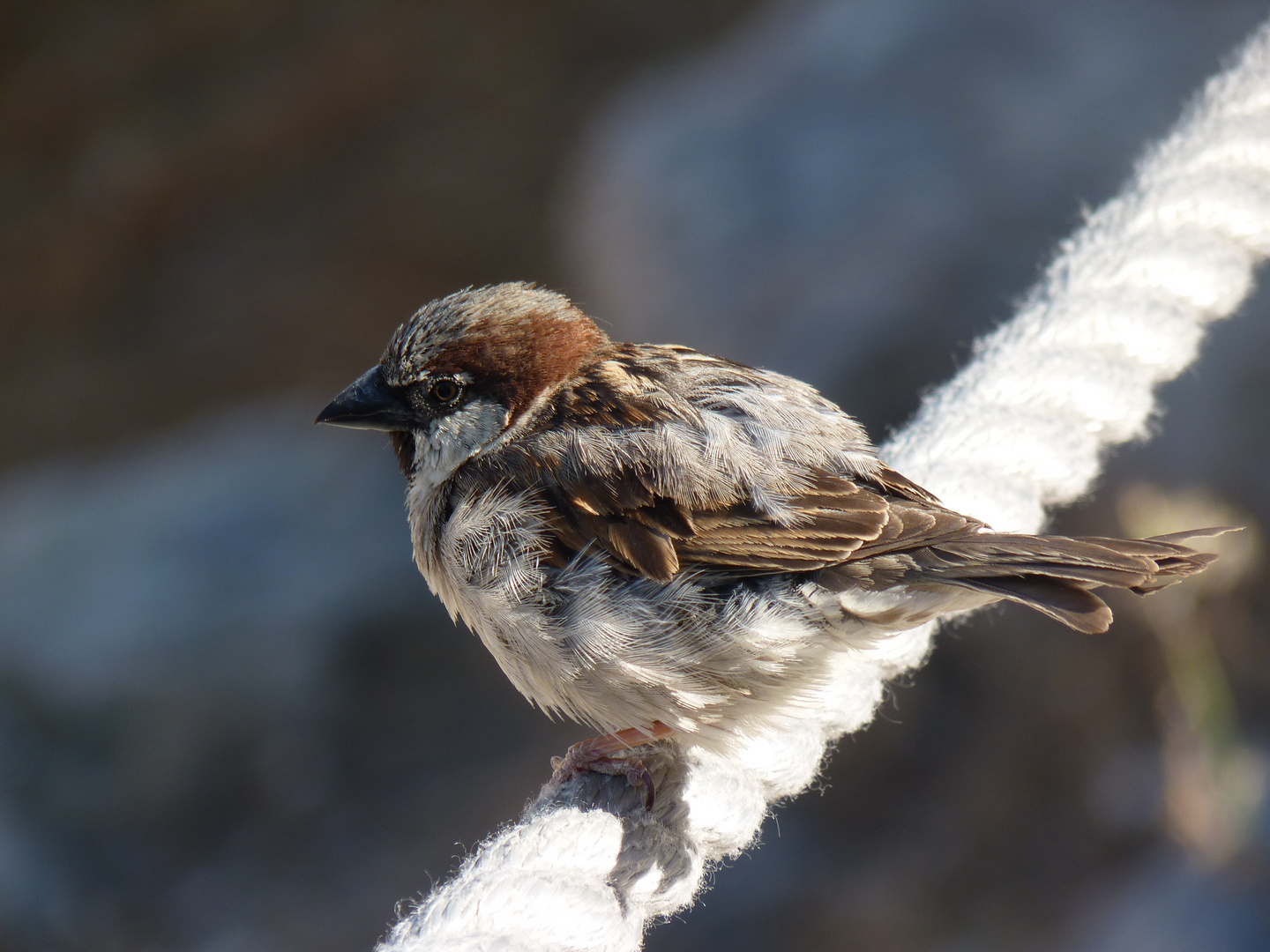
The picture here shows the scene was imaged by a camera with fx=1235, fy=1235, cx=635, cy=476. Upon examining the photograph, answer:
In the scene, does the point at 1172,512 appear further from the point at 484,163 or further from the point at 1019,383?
the point at 484,163

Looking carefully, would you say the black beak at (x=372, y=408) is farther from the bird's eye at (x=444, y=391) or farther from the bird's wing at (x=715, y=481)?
the bird's wing at (x=715, y=481)

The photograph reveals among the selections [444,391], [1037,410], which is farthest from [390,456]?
[1037,410]

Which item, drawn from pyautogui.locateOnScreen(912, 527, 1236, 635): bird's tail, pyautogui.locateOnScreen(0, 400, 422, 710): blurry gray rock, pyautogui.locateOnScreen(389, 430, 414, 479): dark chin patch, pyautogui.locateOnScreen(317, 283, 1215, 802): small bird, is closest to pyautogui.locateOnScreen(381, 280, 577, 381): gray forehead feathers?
pyautogui.locateOnScreen(389, 430, 414, 479): dark chin patch

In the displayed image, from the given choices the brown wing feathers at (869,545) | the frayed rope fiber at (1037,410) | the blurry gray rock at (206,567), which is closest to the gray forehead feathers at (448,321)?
the brown wing feathers at (869,545)

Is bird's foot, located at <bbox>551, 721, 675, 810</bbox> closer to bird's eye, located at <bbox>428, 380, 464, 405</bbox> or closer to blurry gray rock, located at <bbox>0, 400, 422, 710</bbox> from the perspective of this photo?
bird's eye, located at <bbox>428, 380, 464, 405</bbox>

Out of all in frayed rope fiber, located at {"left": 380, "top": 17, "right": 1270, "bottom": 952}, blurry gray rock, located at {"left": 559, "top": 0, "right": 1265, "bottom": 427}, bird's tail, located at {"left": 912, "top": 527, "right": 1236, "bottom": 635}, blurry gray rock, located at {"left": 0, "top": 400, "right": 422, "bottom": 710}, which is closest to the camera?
bird's tail, located at {"left": 912, "top": 527, "right": 1236, "bottom": 635}

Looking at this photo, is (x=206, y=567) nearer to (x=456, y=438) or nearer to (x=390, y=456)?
(x=390, y=456)
